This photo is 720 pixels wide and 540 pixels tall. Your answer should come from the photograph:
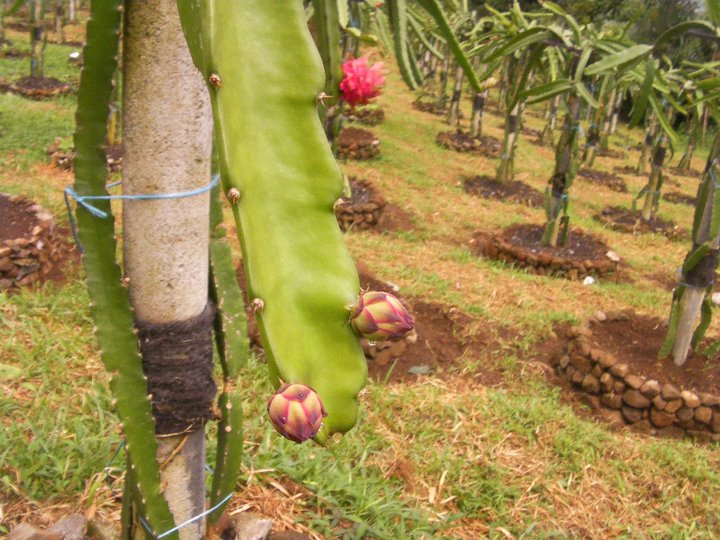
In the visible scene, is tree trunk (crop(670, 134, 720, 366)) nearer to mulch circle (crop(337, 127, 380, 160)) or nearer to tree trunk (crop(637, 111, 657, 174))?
mulch circle (crop(337, 127, 380, 160))

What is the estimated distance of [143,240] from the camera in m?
0.90

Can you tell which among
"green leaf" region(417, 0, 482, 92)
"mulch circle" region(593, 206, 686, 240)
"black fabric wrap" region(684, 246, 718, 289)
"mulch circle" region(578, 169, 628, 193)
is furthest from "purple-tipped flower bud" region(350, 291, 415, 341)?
"mulch circle" region(578, 169, 628, 193)

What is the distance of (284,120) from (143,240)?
1.20 ft

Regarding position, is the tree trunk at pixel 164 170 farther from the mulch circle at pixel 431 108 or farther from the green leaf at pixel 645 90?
the mulch circle at pixel 431 108

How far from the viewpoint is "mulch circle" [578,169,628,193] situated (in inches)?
305

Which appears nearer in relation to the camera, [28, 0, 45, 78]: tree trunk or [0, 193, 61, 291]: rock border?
[0, 193, 61, 291]: rock border

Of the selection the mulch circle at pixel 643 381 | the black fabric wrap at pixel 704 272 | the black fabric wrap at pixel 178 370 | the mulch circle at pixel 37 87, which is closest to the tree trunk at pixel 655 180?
the mulch circle at pixel 643 381

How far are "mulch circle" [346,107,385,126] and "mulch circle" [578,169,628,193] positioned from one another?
2.83m

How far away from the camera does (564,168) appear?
409 cm

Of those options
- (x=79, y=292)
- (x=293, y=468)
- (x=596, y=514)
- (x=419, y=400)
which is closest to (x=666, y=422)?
(x=596, y=514)

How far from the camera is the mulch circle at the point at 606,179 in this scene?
7.74 m

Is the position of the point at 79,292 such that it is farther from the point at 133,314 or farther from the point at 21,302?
the point at 133,314

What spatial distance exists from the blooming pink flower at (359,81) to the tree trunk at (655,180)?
3829 millimetres

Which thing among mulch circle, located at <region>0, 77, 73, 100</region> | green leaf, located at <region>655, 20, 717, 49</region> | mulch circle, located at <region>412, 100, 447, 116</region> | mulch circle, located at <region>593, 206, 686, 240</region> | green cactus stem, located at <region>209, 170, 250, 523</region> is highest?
green leaf, located at <region>655, 20, 717, 49</region>
